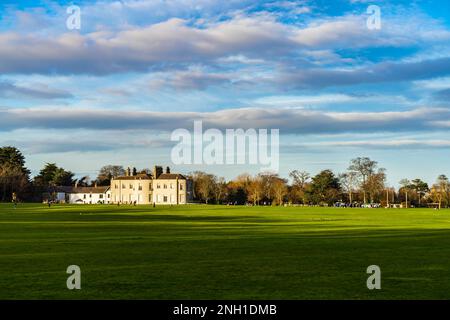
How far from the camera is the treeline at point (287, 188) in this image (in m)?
156

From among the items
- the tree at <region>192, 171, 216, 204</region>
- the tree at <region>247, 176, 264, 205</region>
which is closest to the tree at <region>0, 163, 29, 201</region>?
the tree at <region>192, 171, 216, 204</region>

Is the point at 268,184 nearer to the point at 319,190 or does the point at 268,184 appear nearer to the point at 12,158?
the point at 319,190

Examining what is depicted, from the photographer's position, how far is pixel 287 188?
177125 millimetres

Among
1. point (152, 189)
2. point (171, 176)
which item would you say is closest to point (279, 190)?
point (171, 176)

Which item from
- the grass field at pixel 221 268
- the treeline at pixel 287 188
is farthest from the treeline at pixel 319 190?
the grass field at pixel 221 268

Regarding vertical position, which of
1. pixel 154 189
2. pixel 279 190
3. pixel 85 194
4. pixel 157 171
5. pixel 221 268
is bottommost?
pixel 221 268

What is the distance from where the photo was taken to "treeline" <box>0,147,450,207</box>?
156 meters

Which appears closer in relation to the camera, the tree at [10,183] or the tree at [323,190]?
the tree at [10,183]

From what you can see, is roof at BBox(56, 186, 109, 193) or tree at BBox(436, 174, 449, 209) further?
roof at BBox(56, 186, 109, 193)

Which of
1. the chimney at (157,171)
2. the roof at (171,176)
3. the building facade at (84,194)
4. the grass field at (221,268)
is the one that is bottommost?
the grass field at (221,268)

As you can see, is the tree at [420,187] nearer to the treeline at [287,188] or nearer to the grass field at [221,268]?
the treeline at [287,188]

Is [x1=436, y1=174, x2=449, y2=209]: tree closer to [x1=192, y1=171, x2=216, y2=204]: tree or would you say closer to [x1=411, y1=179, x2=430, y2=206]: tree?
[x1=411, y1=179, x2=430, y2=206]: tree

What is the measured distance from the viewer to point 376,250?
22.9m
